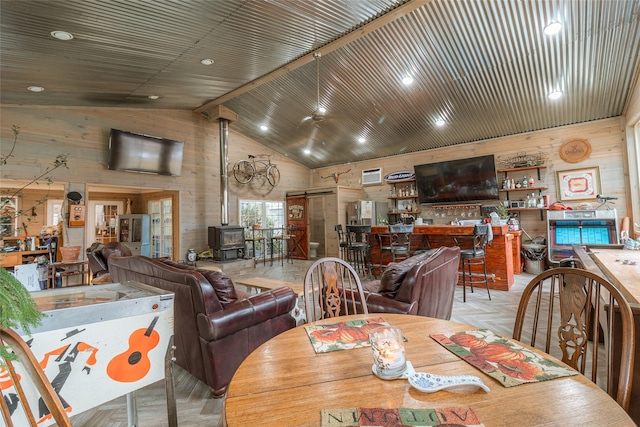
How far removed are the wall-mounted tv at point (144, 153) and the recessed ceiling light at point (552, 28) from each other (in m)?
6.53

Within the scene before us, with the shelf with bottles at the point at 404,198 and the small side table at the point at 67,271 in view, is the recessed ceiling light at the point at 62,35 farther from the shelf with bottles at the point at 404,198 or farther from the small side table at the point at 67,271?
the shelf with bottles at the point at 404,198

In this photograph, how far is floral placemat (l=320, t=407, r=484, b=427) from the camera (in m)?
0.69

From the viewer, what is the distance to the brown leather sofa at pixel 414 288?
2.21 m

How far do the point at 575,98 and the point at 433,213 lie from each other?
11.2ft

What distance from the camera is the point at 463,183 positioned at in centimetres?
664

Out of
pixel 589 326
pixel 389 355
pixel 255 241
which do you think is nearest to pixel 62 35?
pixel 389 355

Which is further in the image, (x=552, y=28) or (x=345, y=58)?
(x=345, y=58)

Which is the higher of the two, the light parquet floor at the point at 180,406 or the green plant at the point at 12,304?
the green plant at the point at 12,304

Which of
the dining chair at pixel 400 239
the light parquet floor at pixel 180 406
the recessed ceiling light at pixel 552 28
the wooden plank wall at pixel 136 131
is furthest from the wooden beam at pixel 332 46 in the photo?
the light parquet floor at pixel 180 406

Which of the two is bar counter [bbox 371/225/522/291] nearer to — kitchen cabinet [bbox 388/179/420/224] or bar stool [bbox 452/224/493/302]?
bar stool [bbox 452/224/493/302]

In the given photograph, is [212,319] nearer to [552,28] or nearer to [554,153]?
[552,28]

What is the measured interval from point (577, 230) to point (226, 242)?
6971 mm

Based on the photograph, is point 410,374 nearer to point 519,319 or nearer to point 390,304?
point 519,319

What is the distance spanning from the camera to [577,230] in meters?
5.29
